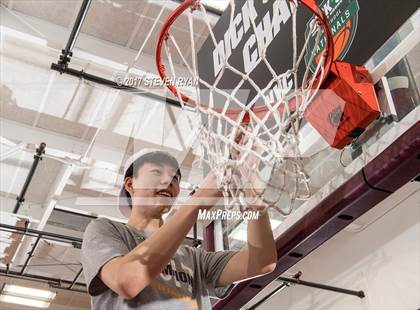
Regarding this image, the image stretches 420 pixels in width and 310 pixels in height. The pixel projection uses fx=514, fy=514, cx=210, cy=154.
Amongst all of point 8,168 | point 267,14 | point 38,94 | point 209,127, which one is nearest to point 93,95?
point 38,94

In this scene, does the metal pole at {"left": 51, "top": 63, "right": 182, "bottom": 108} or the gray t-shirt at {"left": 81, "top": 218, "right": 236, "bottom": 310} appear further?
the metal pole at {"left": 51, "top": 63, "right": 182, "bottom": 108}

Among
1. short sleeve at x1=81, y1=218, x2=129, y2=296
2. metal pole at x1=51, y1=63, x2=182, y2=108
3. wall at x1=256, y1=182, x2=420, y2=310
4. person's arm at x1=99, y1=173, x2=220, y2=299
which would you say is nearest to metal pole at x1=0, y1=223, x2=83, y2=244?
metal pole at x1=51, y1=63, x2=182, y2=108

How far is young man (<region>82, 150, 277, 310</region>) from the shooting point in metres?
1.18

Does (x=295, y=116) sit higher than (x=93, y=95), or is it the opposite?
(x=93, y=95)

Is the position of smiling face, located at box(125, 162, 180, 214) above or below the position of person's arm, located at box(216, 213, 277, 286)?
above

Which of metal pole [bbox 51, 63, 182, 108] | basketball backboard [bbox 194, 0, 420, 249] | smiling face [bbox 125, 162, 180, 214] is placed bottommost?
smiling face [bbox 125, 162, 180, 214]

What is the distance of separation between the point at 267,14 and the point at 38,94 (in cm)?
372

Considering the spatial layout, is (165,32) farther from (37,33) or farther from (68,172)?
(68,172)

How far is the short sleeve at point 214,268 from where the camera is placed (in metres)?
1.51

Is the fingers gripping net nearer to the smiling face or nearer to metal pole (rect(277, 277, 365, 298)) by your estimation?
the smiling face

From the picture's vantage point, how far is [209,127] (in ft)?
6.43

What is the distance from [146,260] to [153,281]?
0.54ft

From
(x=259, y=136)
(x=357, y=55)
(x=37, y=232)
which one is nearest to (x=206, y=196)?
(x=259, y=136)

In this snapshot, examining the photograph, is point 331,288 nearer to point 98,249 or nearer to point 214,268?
point 214,268
